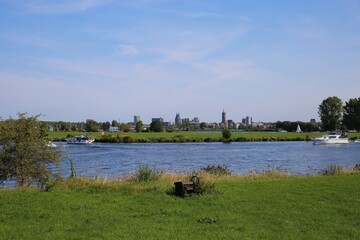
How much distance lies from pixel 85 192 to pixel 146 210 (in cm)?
453

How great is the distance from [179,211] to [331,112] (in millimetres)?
182630

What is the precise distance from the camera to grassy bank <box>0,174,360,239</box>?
11.4 metres

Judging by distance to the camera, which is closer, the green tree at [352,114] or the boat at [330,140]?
the boat at [330,140]

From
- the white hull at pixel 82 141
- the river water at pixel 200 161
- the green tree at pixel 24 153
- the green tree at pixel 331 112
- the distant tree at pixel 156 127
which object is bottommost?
the river water at pixel 200 161

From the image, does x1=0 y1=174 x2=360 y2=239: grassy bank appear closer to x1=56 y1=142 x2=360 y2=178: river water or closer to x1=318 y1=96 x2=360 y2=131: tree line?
x1=56 y1=142 x2=360 y2=178: river water

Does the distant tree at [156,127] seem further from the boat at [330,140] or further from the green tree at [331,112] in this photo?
the boat at [330,140]

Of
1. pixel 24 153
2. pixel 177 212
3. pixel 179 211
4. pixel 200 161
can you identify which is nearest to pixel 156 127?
pixel 200 161

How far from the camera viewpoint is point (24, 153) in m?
22.2

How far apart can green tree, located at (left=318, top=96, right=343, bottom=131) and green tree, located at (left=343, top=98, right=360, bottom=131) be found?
4474 millimetres

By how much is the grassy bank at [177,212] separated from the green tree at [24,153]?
3.69m

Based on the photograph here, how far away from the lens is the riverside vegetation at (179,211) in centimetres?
1137

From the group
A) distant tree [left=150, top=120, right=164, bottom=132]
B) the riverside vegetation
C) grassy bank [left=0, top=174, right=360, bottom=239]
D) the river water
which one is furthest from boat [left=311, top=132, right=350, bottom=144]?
grassy bank [left=0, top=174, right=360, bottom=239]

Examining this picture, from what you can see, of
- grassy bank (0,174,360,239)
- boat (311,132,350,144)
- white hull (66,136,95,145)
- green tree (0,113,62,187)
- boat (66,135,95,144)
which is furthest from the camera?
boat (311,132,350,144)

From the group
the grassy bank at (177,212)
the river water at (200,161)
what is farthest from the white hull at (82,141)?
the grassy bank at (177,212)
